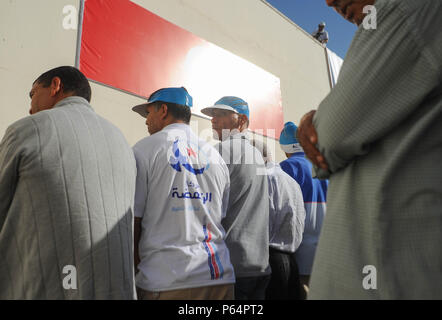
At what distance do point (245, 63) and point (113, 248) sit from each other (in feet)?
11.6

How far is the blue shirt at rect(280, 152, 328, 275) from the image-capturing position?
1.83 m

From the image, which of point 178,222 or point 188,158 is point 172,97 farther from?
point 178,222

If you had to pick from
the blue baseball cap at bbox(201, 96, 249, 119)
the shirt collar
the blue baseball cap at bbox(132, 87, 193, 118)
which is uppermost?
the blue baseball cap at bbox(201, 96, 249, 119)

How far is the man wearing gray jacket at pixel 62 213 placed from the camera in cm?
81

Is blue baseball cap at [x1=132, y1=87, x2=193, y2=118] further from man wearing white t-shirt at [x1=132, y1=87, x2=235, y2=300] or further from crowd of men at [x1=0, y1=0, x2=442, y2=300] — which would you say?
man wearing white t-shirt at [x1=132, y1=87, x2=235, y2=300]

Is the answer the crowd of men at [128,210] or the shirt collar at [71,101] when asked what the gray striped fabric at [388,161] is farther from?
the shirt collar at [71,101]

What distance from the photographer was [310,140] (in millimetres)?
622

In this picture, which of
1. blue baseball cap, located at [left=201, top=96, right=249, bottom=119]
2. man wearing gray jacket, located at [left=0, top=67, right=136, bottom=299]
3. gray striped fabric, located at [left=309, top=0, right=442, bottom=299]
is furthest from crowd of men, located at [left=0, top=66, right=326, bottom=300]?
gray striped fabric, located at [left=309, top=0, right=442, bottom=299]

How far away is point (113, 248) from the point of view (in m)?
0.93

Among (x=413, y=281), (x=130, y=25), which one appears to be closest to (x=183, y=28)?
(x=130, y=25)

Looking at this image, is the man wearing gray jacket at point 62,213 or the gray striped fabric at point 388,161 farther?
the man wearing gray jacket at point 62,213

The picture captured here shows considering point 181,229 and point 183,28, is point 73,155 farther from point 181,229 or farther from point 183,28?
point 183,28

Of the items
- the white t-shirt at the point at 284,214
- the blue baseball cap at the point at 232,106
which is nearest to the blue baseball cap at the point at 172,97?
the blue baseball cap at the point at 232,106

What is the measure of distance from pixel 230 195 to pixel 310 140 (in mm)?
999
